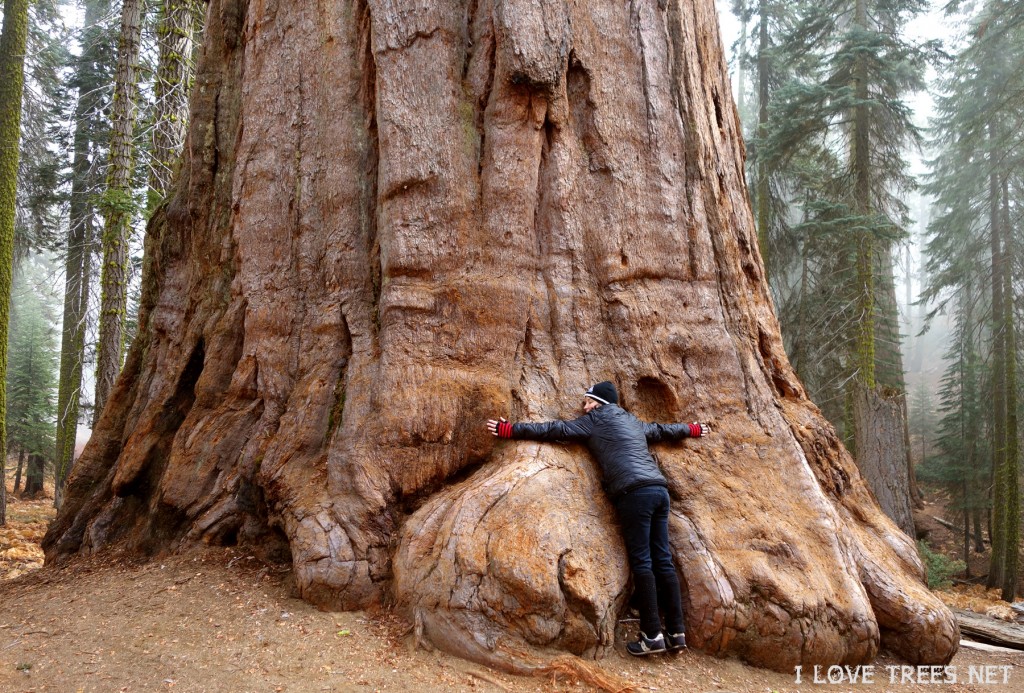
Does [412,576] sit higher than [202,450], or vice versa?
[202,450]

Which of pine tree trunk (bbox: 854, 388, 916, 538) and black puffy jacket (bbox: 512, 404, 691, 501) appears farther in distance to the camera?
pine tree trunk (bbox: 854, 388, 916, 538)

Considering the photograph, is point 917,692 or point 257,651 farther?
point 917,692

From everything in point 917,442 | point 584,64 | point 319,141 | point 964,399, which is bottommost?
point 917,442

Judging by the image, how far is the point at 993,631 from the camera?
6789mm

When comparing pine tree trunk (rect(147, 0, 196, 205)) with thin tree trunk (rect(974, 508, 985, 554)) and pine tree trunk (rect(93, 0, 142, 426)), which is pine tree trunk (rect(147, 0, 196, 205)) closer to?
pine tree trunk (rect(93, 0, 142, 426))

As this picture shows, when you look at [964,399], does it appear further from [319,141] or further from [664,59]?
[319,141]

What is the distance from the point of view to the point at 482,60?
6.11 meters

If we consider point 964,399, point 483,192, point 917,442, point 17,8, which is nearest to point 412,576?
point 483,192

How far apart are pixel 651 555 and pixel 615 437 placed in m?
0.88

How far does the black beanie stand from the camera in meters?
5.44

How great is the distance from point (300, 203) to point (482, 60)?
6.87ft

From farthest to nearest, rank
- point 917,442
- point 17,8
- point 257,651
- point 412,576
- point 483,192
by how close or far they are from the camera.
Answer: point 917,442
point 17,8
point 483,192
point 412,576
point 257,651

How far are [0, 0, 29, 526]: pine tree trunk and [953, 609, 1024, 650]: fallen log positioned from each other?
13941 mm

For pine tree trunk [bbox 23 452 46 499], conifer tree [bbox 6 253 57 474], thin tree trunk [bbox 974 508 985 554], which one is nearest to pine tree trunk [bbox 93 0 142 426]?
conifer tree [bbox 6 253 57 474]
